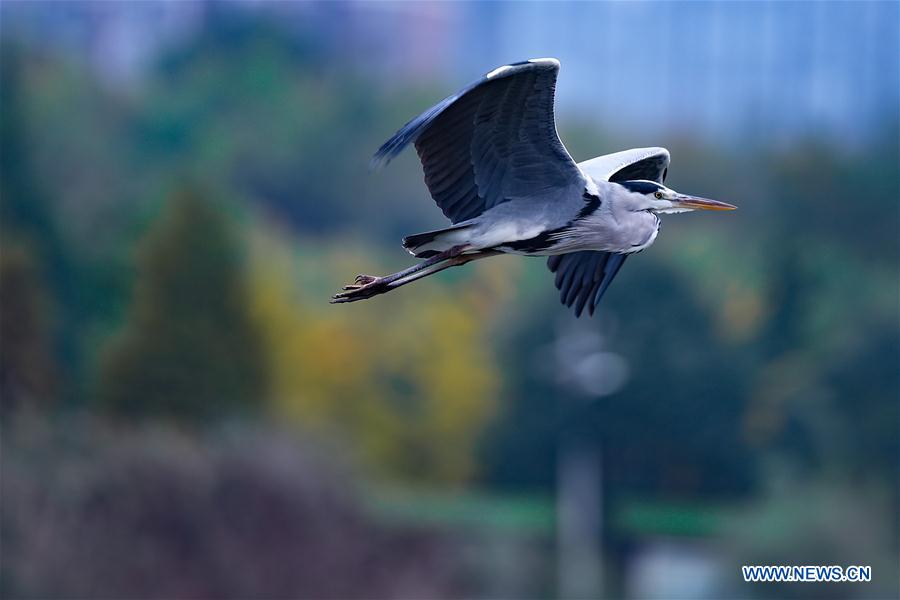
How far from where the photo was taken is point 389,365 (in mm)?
43375

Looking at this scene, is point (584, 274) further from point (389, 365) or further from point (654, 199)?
point (389, 365)

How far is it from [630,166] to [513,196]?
1.08 meters

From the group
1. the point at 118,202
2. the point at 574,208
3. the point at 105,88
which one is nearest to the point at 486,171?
the point at 574,208

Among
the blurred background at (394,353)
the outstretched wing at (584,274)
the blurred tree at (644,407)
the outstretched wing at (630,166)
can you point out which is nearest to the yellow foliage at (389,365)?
the blurred background at (394,353)

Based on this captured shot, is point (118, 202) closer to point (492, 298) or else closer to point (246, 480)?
point (492, 298)

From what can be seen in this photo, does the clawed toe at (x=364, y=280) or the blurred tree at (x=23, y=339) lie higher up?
the blurred tree at (x=23, y=339)

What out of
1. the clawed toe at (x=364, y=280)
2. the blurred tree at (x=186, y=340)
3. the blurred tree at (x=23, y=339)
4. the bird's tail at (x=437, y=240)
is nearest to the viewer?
the bird's tail at (x=437, y=240)

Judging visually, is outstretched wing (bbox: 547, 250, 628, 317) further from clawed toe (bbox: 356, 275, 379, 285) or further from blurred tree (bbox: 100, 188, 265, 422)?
blurred tree (bbox: 100, 188, 265, 422)

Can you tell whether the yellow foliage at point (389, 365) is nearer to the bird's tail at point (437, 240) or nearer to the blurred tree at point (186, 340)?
the blurred tree at point (186, 340)

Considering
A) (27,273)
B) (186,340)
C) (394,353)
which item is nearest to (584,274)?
(186,340)

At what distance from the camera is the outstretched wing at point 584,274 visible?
8.98m

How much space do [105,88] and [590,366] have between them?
26167 millimetres

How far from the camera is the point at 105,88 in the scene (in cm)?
5653

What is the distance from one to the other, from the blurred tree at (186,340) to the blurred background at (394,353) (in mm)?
69
